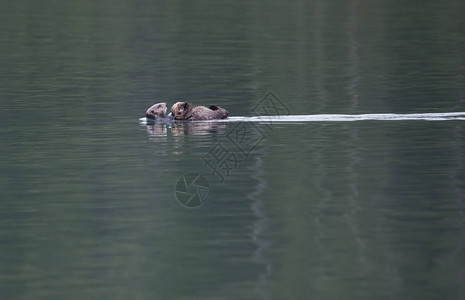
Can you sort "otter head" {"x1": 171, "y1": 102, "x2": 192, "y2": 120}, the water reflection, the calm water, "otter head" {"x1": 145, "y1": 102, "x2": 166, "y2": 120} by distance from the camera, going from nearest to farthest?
the calm water → the water reflection → "otter head" {"x1": 171, "y1": 102, "x2": 192, "y2": 120} → "otter head" {"x1": 145, "y1": 102, "x2": 166, "y2": 120}

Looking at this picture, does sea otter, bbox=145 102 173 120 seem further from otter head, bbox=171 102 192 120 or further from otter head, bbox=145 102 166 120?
otter head, bbox=171 102 192 120

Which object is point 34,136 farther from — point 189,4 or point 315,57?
point 189,4

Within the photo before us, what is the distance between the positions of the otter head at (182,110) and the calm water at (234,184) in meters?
0.72

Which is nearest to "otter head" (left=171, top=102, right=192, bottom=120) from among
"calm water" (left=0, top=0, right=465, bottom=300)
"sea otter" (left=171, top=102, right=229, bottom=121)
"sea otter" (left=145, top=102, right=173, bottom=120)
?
"sea otter" (left=171, top=102, right=229, bottom=121)

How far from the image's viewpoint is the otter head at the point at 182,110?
2862 centimetres

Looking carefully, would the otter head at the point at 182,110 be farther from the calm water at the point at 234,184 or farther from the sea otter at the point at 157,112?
the calm water at the point at 234,184

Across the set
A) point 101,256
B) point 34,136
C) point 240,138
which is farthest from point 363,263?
point 34,136

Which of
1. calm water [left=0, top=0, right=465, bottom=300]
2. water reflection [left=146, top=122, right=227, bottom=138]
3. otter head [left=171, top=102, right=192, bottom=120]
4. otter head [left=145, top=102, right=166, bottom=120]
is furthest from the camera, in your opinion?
otter head [left=145, top=102, right=166, bottom=120]

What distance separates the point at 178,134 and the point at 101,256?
1096 cm

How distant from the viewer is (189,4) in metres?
90.4

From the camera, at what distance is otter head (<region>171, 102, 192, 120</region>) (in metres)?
28.6

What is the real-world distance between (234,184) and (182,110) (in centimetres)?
767

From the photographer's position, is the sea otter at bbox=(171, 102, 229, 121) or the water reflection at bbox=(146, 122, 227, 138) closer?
the water reflection at bbox=(146, 122, 227, 138)

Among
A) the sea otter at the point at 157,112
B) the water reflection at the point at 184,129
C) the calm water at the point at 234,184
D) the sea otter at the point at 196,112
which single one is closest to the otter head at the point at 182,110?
the sea otter at the point at 196,112
